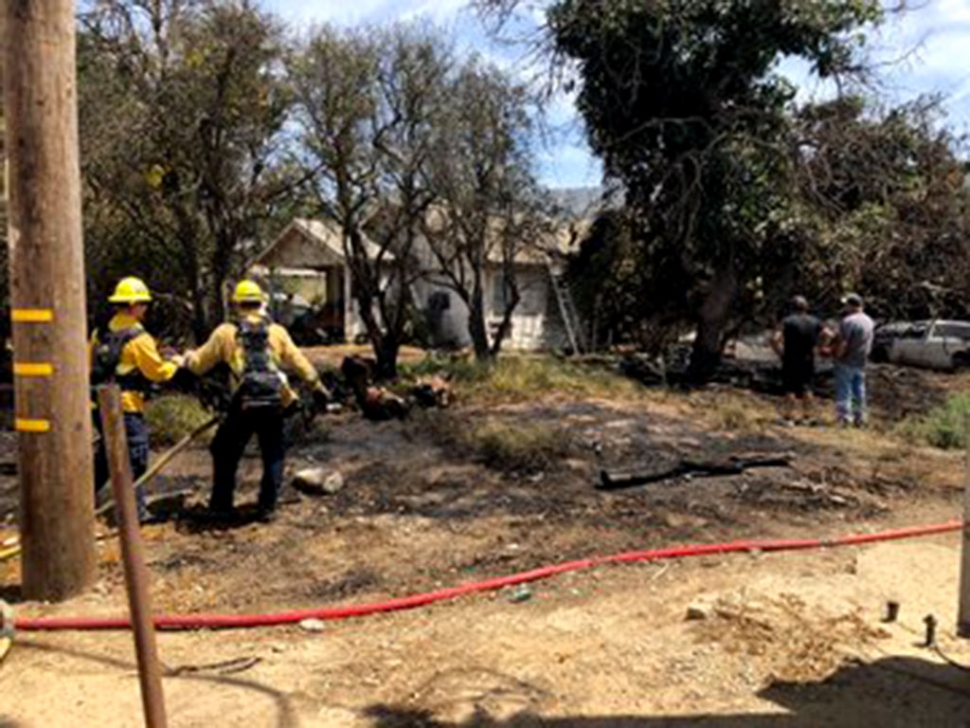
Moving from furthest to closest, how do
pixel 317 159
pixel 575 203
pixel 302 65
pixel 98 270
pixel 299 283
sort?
1. pixel 299 283
2. pixel 575 203
3. pixel 98 270
4. pixel 317 159
5. pixel 302 65

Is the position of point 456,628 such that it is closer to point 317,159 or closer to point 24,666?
point 24,666

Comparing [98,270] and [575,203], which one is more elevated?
[575,203]

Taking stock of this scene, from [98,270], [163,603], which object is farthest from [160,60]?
[163,603]

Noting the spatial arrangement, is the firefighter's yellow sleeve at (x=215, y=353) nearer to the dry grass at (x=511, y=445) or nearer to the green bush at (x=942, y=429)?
the dry grass at (x=511, y=445)

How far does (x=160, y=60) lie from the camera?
1374cm

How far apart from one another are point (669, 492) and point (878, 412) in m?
7.81

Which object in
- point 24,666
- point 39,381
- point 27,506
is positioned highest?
point 39,381

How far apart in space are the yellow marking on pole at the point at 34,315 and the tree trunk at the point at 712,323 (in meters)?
13.6

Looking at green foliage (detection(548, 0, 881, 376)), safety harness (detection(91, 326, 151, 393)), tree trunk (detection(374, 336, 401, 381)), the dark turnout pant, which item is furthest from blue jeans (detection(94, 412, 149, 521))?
green foliage (detection(548, 0, 881, 376))

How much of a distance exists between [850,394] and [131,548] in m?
10.9

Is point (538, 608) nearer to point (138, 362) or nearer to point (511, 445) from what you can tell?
point (138, 362)

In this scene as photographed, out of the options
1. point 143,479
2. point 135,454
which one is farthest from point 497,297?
point 143,479

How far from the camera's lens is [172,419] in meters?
10.3

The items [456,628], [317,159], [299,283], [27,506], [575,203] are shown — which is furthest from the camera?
[299,283]
